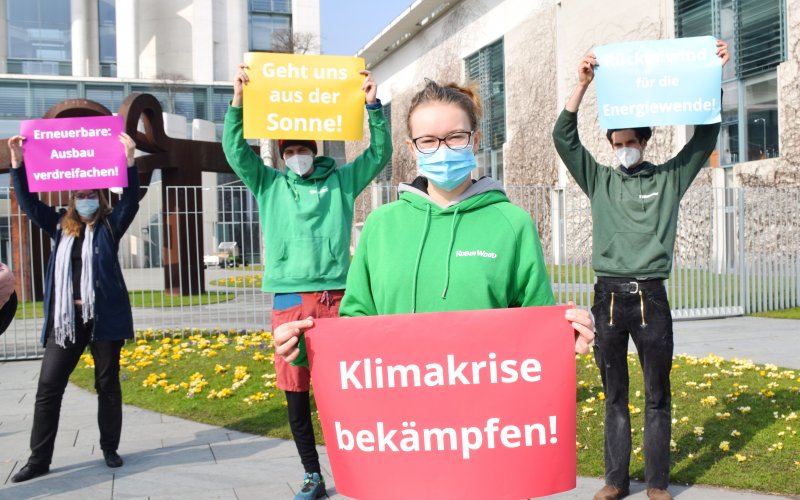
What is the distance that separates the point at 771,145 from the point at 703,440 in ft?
54.3

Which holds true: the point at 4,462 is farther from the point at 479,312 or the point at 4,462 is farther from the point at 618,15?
the point at 618,15

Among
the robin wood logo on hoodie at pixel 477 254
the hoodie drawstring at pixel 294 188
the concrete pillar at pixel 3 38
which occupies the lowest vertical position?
the robin wood logo on hoodie at pixel 477 254

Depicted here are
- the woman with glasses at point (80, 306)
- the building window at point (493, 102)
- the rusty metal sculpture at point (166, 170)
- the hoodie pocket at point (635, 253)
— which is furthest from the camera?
the building window at point (493, 102)

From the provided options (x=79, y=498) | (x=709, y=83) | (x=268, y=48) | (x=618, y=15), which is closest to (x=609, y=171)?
(x=709, y=83)

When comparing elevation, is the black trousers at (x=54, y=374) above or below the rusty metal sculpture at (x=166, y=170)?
below

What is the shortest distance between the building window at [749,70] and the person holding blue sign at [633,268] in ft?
56.4

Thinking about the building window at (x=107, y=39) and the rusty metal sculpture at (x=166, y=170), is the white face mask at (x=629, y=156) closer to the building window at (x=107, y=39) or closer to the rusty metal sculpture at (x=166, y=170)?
the rusty metal sculpture at (x=166, y=170)

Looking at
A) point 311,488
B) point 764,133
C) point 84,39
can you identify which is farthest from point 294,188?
point 84,39

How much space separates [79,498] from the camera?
489 cm

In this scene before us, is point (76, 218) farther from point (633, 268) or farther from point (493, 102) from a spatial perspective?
point (493, 102)

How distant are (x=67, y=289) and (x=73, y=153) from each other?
111cm

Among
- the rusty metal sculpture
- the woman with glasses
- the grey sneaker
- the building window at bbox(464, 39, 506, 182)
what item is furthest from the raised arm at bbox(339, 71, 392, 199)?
Result: the building window at bbox(464, 39, 506, 182)

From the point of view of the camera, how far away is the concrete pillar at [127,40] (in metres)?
52.9

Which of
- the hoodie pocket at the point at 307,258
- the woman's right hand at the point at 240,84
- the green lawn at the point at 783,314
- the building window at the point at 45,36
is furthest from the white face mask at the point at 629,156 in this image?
the building window at the point at 45,36
